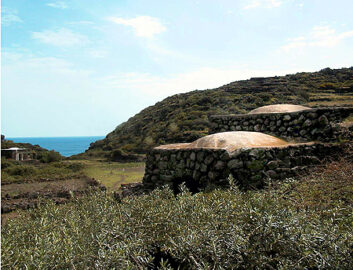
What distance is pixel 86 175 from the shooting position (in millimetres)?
Result: 14188

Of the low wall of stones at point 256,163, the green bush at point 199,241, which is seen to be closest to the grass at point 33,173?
the low wall of stones at point 256,163

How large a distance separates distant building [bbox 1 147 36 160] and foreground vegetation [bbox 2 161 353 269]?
1908 cm

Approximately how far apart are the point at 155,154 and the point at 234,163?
289cm

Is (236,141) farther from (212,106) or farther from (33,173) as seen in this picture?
(212,106)

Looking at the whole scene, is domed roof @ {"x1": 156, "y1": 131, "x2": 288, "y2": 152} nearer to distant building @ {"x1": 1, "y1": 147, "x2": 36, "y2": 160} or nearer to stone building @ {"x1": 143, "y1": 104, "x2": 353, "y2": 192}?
stone building @ {"x1": 143, "y1": 104, "x2": 353, "y2": 192}

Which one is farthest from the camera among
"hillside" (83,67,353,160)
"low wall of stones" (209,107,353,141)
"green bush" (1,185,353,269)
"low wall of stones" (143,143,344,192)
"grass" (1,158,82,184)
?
"hillside" (83,67,353,160)

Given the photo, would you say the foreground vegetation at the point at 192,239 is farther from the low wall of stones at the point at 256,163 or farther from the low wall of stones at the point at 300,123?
the low wall of stones at the point at 300,123

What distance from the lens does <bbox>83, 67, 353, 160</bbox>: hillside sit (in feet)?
73.9

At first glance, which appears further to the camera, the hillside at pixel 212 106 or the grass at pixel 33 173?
the hillside at pixel 212 106

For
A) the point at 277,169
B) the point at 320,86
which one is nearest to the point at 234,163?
the point at 277,169

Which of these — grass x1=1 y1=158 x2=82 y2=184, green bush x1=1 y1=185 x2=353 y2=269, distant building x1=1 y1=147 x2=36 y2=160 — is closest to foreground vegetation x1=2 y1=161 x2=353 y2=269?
green bush x1=1 y1=185 x2=353 y2=269

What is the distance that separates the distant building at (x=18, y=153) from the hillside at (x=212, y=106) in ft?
17.7

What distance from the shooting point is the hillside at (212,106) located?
73.9 feet

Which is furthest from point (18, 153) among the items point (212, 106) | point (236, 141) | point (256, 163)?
point (256, 163)
